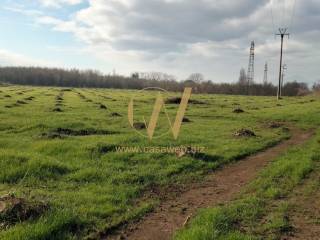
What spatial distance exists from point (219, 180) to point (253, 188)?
3.73 feet

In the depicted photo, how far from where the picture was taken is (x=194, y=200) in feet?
27.3

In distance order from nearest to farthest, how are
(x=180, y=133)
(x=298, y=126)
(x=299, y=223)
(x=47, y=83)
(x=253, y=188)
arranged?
(x=299, y=223) < (x=253, y=188) < (x=180, y=133) < (x=298, y=126) < (x=47, y=83)

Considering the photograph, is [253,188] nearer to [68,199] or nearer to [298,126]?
[68,199]

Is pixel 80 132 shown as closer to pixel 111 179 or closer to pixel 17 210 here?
pixel 111 179

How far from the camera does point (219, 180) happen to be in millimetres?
10047

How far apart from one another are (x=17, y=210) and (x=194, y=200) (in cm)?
369

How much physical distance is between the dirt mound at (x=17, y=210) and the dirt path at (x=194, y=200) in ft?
4.66

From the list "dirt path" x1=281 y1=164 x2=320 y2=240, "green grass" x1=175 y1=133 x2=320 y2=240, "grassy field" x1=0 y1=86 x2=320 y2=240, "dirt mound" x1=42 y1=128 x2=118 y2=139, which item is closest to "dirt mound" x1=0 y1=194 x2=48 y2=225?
"grassy field" x1=0 y1=86 x2=320 y2=240

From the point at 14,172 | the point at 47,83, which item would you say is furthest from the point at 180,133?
the point at 47,83

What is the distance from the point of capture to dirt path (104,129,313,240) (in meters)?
6.50

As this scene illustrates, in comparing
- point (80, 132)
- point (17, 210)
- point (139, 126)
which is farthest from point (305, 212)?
point (139, 126)

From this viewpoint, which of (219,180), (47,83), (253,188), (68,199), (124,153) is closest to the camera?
(68,199)

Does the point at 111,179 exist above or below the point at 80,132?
below

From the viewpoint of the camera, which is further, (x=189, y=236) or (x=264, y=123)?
(x=264, y=123)
